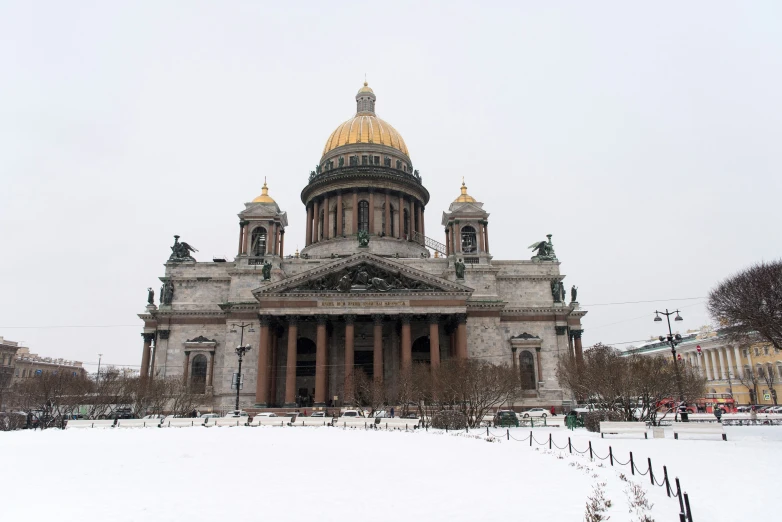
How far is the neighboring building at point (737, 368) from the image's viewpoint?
226 feet

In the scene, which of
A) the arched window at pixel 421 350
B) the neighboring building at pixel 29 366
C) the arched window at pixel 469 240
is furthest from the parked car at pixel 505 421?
the neighboring building at pixel 29 366

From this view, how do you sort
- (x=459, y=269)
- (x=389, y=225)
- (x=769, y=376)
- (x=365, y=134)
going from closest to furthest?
(x=459, y=269), (x=389, y=225), (x=365, y=134), (x=769, y=376)

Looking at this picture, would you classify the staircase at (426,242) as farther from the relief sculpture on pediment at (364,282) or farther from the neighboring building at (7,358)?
the neighboring building at (7,358)

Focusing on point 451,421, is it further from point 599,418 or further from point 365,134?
point 365,134

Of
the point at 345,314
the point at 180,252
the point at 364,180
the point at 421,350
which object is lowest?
the point at 421,350

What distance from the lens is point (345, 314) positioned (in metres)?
44.8

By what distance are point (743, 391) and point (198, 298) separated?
73.3 metres

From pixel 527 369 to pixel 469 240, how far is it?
13277 mm

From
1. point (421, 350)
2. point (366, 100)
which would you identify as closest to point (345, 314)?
point (421, 350)

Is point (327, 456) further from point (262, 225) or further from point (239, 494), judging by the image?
point (262, 225)

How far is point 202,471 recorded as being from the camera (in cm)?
1490

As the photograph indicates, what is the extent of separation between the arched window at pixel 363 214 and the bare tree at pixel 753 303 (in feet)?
119

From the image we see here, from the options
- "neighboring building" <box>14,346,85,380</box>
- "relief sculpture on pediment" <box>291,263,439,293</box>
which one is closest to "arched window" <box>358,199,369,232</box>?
"relief sculpture on pediment" <box>291,263,439,293</box>

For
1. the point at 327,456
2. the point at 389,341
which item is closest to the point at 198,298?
the point at 389,341
